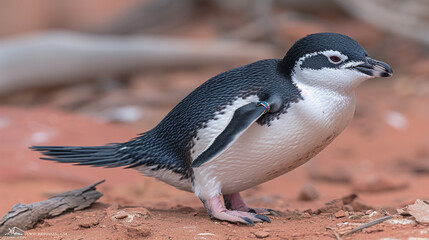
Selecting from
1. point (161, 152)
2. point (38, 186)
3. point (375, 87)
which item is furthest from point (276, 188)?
point (375, 87)

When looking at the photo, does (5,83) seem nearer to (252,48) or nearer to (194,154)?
(252,48)

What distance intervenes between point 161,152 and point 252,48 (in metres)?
6.24

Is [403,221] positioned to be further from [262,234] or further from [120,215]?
[120,215]

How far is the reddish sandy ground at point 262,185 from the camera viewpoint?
119 inches

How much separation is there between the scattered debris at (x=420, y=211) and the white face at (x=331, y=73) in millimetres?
628

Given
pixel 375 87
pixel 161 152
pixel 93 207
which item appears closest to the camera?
pixel 161 152

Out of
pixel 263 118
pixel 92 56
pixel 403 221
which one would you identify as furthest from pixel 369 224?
pixel 92 56

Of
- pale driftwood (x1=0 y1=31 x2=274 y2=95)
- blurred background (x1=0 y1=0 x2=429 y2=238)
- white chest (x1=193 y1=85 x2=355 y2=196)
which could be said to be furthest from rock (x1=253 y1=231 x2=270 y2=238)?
pale driftwood (x1=0 y1=31 x2=274 y2=95)

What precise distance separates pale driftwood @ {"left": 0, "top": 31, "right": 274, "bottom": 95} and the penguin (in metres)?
5.87

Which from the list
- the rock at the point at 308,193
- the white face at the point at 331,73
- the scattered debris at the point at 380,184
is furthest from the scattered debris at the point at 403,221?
the scattered debris at the point at 380,184

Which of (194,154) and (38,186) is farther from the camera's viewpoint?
(38,186)

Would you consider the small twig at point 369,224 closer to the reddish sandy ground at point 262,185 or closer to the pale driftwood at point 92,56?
the reddish sandy ground at point 262,185

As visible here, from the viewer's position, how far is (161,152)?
3375 mm

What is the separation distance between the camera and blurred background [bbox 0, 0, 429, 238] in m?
5.20
